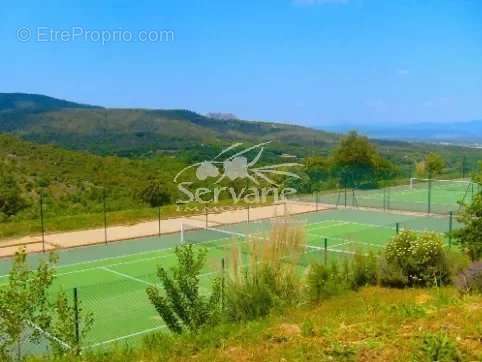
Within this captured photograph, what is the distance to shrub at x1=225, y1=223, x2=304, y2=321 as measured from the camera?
25.1ft

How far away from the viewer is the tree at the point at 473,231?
10.0 m

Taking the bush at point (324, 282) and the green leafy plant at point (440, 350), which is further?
the bush at point (324, 282)

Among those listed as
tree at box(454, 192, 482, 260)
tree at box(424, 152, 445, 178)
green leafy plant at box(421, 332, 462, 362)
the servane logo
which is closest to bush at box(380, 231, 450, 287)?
tree at box(454, 192, 482, 260)

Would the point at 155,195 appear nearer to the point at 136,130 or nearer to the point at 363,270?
the point at 363,270

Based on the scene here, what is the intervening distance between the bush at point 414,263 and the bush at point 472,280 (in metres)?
1.82

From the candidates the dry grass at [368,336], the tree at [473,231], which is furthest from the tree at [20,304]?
the tree at [473,231]

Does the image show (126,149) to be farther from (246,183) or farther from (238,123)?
(246,183)

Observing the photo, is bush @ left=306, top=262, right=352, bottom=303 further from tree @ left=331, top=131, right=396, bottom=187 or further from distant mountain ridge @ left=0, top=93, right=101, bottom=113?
distant mountain ridge @ left=0, top=93, right=101, bottom=113

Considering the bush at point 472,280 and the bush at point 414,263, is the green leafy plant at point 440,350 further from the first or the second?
the bush at point 414,263

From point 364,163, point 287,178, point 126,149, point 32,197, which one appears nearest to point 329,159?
point 364,163

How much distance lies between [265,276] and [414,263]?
10.4 feet

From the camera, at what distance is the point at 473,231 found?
1012 centimetres

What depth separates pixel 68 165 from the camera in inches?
1389

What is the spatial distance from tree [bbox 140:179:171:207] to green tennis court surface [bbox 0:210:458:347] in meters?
7.11
